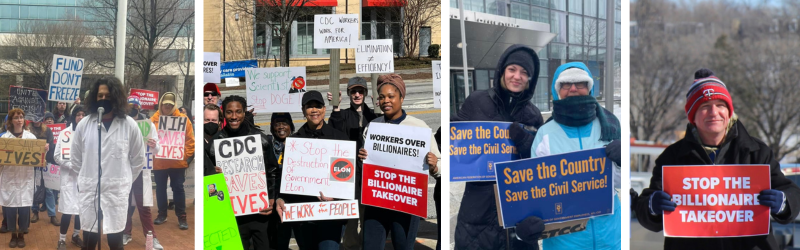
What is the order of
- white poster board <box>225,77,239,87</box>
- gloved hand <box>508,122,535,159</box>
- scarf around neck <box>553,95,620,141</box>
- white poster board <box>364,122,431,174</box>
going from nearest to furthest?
scarf around neck <box>553,95,620,141</box>
gloved hand <box>508,122,535,159</box>
white poster board <box>364,122,431,174</box>
white poster board <box>225,77,239,87</box>

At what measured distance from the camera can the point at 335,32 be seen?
5754mm

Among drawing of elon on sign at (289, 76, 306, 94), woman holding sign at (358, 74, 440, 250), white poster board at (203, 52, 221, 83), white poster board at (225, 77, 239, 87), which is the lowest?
woman holding sign at (358, 74, 440, 250)

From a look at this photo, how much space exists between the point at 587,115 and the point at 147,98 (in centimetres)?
249

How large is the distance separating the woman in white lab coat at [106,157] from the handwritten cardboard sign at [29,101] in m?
0.22

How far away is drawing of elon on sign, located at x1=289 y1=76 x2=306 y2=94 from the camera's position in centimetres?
574

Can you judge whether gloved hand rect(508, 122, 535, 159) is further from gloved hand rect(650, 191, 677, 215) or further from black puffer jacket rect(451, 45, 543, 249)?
gloved hand rect(650, 191, 677, 215)

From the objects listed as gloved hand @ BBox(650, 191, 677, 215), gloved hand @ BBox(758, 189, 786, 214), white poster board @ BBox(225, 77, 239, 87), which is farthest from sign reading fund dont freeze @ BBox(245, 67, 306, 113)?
gloved hand @ BBox(758, 189, 786, 214)

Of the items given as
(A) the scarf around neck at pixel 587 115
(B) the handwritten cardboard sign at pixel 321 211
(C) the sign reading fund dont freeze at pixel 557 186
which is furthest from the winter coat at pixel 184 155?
(A) the scarf around neck at pixel 587 115

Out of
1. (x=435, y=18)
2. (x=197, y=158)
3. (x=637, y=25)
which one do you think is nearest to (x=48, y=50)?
(x=197, y=158)

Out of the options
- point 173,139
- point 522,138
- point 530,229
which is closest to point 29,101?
point 173,139

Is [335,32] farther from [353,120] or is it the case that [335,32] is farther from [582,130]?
[582,130]

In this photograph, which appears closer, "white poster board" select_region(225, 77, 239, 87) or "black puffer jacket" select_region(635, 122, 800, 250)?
"black puffer jacket" select_region(635, 122, 800, 250)

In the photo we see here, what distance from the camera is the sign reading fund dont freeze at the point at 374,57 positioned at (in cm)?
597

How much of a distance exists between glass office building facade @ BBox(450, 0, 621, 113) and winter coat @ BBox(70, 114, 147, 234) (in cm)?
186
